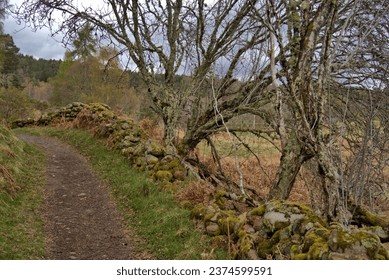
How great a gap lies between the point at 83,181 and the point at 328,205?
21.7ft

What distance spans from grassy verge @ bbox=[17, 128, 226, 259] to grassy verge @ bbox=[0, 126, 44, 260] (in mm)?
1623

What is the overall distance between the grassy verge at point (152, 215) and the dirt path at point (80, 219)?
293 millimetres

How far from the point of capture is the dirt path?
5.61 meters

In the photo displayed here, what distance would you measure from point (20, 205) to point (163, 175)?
9.98 ft

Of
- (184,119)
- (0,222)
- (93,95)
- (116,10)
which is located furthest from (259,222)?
(93,95)

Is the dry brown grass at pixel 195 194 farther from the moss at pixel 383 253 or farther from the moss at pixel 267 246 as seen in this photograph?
the moss at pixel 383 253

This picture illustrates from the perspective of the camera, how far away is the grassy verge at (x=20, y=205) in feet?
16.6

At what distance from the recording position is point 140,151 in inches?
383

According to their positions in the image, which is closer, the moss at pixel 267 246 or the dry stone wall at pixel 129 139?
the moss at pixel 267 246

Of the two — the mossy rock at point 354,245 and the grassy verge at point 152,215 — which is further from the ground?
the mossy rock at point 354,245

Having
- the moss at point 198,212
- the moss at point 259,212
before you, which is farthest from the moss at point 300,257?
Result: the moss at point 198,212

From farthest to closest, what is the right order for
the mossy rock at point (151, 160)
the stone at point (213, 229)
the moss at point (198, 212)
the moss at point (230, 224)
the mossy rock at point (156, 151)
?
the mossy rock at point (156, 151), the mossy rock at point (151, 160), the moss at point (198, 212), the stone at point (213, 229), the moss at point (230, 224)

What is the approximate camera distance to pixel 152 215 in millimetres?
6742

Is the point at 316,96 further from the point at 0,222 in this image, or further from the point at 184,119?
the point at 184,119
